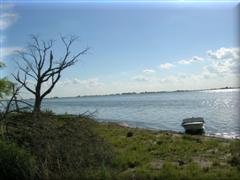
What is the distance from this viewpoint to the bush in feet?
28.8

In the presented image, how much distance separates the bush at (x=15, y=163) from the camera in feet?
28.8

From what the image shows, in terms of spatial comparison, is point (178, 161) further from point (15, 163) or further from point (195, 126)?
point (195, 126)

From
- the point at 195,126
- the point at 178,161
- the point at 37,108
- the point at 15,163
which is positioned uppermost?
the point at 37,108

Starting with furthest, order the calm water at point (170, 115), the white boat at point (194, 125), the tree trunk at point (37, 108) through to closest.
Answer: the calm water at point (170, 115)
the white boat at point (194, 125)
the tree trunk at point (37, 108)

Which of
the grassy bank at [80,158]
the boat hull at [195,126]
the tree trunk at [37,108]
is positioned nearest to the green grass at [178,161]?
the grassy bank at [80,158]

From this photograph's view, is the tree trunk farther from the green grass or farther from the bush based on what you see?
the green grass

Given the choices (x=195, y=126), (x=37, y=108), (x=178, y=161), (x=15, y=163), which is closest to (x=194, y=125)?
(x=195, y=126)

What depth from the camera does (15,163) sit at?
29.1 ft

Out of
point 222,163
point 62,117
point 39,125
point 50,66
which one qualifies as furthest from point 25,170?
point 222,163

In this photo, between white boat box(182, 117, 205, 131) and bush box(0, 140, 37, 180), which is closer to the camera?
bush box(0, 140, 37, 180)

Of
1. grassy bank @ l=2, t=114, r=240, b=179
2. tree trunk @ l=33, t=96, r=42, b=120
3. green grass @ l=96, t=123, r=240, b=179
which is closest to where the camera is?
grassy bank @ l=2, t=114, r=240, b=179

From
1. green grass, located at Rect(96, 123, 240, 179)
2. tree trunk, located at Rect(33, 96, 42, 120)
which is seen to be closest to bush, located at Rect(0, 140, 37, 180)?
tree trunk, located at Rect(33, 96, 42, 120)

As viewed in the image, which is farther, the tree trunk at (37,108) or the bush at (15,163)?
the tree trunk at (37,108)

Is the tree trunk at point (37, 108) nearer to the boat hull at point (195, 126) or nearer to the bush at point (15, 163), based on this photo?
the bush at point (15, 163)
